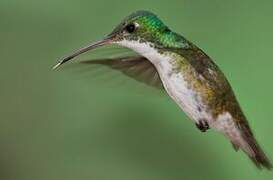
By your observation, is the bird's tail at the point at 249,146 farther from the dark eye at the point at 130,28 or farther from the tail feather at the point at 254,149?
the dark eye at the point at 130,28

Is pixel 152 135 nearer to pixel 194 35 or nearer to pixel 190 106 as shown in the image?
pixel 194 35

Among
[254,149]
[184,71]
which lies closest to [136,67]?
[184,71]

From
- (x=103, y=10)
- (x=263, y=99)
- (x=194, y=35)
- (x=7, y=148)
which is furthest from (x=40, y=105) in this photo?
(x=263, y=99)

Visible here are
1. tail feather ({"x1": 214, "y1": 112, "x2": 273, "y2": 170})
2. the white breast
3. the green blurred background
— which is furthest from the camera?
the green blurred background

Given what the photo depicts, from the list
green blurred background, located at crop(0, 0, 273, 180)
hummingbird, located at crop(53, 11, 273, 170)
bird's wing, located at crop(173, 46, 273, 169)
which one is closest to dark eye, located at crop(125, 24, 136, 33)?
hummingbird, located at crop(53, 11, 273, 170)

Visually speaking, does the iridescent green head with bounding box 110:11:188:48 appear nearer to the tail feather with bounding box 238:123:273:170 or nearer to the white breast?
the white breast

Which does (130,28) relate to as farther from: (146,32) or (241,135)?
(241,135)

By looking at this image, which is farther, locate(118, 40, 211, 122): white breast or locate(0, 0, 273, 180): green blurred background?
locate(0, 0, 273, 180): green blurred background

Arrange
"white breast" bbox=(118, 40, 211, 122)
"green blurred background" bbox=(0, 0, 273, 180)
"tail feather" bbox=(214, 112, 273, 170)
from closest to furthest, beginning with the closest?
"white breast" bbox=(118, 40, 211, 122) → "tail feather" bbox=(214, 112, 273, 170) → "green blurred background" bbox=(0, 0, 273, 180)

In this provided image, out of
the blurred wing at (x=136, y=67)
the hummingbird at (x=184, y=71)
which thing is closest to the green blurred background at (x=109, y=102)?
the blurred wing at (x=136, y=67)
